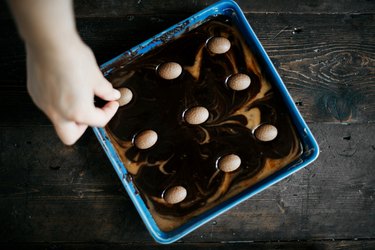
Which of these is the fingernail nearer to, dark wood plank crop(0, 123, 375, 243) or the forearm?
dark wood plank crop(0, 123, 375, 243)

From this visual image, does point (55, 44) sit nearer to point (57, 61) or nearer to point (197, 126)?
point (57, 61)

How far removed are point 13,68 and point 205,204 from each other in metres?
0.53

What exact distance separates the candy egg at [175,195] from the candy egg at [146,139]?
0.34 feet

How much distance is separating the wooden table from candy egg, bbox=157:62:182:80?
114mm

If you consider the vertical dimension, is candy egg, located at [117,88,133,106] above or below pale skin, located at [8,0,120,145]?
below

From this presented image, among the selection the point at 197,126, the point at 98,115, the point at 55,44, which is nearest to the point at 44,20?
the point at 55,44

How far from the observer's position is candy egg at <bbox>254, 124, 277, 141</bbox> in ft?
2.59

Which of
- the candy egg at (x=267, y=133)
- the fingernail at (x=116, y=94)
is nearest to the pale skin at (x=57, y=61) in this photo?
the fingernail at (x=116, y=94)

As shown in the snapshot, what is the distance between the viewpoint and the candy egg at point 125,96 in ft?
2.65

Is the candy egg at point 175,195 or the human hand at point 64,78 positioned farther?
the candy egg at point 175,195

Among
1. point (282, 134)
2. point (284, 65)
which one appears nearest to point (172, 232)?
point (282, 134)

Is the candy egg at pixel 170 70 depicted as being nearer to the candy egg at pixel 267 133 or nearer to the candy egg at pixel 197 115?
the candy egg at pixel 197 115

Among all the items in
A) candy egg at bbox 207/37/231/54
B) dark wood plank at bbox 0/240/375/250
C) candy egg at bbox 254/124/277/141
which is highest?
candy egg at bbox 207/37/231/54

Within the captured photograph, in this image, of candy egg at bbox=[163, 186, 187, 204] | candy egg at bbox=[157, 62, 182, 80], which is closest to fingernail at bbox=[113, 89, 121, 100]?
candy egg at bbox=[157, 62, 182, 80]
